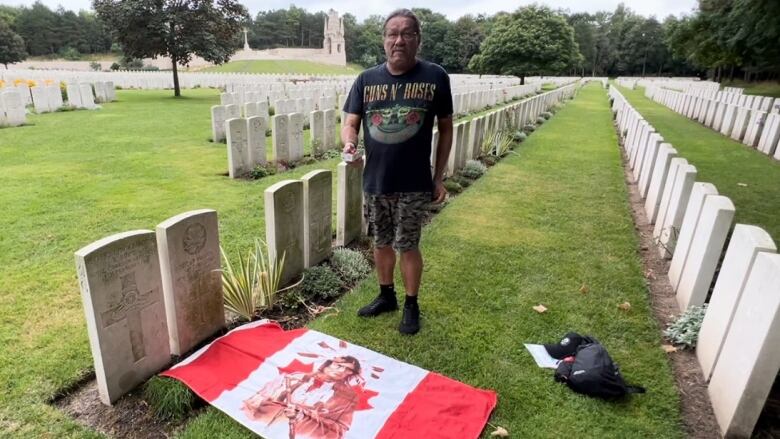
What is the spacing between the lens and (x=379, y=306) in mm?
3402

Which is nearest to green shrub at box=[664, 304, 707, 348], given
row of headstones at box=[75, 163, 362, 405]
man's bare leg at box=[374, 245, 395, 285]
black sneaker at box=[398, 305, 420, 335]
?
black sneaker at box=[398, 305, 420, 335]

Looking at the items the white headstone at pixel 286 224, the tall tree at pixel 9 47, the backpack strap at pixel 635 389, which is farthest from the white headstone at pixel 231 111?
the tall tree at pixel 9 47

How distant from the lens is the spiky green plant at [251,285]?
3.26 metres

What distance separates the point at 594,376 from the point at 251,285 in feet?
7.98

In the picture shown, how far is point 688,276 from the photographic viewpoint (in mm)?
3525

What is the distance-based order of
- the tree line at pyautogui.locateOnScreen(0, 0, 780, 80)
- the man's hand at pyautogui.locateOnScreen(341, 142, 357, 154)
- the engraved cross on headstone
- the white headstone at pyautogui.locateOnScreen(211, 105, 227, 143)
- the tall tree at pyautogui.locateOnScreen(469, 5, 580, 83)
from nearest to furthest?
the engraved cross on headstone
the man's hand at pyautogui.locateOnScreen(341, 142, 357, 154)
the white headstone at pyautogui.locateOnScreen(211, 105, 227, 143)
the tree line at pyautogui.locateOnScreen(0, 0, 780, 80)
the tall tree at pyautogui.locateOnScreen(469, 5, 580, 83)

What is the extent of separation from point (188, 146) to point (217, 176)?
267 centimetres

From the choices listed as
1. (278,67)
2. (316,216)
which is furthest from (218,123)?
(278,67)

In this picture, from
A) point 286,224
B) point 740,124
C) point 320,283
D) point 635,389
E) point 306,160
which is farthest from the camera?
point 740,124

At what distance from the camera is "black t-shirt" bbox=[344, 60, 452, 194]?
9.02 feet

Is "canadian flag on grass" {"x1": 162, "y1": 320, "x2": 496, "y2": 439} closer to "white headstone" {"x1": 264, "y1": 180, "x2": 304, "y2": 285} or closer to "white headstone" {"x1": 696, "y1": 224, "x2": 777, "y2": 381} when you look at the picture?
"white headstone" {"x1": 264, "y1": 180, "x2": 304, "y2": 285}

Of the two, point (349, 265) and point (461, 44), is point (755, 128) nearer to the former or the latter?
point (349, 265)

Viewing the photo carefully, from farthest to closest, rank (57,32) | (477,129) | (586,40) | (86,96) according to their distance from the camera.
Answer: (586,40), (57,32), (86,96), (477,129)

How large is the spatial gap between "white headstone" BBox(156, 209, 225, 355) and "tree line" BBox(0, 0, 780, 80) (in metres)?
1.74
